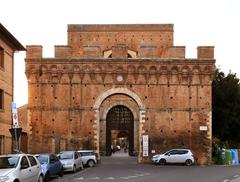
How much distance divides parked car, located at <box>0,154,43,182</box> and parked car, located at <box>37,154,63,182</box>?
4.83 m

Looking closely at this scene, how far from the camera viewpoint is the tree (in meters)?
57.7

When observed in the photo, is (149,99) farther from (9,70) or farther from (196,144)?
(9,70)

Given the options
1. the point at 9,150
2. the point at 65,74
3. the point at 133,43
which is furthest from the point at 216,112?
the point at 9,150

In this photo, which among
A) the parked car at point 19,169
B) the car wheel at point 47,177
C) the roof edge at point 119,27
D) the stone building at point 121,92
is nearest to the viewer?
the parked car at point 19,169

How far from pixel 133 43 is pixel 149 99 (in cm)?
1379

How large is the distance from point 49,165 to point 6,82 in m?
7.01

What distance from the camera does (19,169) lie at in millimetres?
18828

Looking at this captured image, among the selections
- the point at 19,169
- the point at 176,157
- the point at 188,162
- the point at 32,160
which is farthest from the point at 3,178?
the point at 188,162

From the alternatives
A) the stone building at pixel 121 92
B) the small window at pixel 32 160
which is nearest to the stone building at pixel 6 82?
the small window at pixel 32 160

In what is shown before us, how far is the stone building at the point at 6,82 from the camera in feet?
101

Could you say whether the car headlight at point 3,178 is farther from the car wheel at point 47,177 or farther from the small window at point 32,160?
the car wheel at point 47,177

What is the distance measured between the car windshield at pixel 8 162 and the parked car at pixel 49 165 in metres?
5.73

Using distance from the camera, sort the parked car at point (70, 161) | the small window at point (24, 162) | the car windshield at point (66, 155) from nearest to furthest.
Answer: the small window at point (24, 162) → the parked car at point (70, 161) → the car windshield at point (66, 155)

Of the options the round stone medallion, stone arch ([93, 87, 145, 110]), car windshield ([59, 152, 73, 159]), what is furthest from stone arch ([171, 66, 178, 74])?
car windshield ([59, 152, 73, 159])
